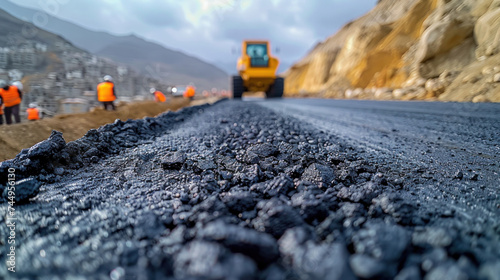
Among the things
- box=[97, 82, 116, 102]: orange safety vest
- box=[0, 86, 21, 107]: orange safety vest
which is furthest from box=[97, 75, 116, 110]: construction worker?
box=[0, 86, 21, 107]: orange safety vest

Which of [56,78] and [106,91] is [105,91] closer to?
[106,91]

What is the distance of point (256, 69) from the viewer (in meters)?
11.0

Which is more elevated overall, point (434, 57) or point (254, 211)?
point (434, 57)

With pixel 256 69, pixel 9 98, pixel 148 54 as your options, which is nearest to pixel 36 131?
pixel 9 98

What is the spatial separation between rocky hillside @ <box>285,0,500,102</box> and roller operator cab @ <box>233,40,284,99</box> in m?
4.41

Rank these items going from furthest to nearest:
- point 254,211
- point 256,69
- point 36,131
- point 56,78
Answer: point 56,78, point 256,69, point 36,131, point 254,211

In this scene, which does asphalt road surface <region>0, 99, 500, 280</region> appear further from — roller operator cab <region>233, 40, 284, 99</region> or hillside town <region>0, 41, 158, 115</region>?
hillside town <region>0, 41, 158, 115</region>

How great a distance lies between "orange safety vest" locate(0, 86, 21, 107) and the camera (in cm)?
633

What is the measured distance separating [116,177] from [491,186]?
220cm

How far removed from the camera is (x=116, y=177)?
4.91 ft

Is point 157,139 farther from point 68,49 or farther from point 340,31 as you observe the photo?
point 68,49

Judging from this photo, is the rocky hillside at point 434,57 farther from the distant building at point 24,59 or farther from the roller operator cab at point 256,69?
the distant building at point 24,59

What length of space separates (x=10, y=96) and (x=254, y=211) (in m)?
8.78

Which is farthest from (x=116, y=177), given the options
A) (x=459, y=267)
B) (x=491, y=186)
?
(x=491, y=186)
